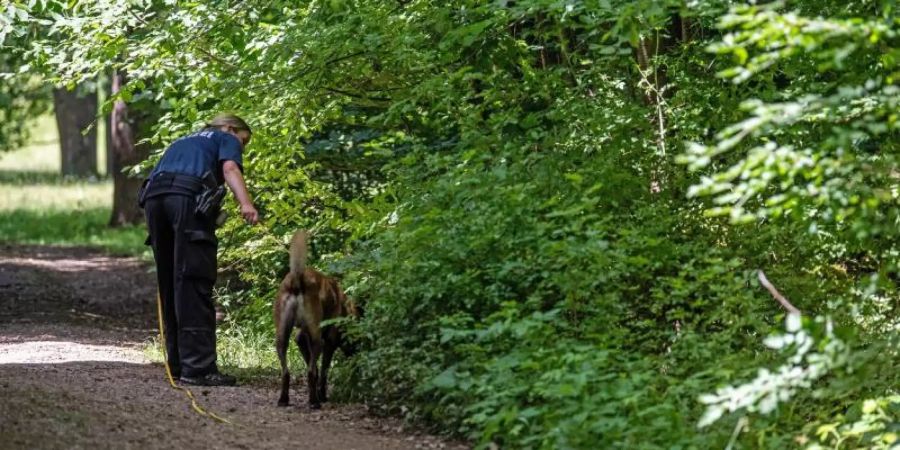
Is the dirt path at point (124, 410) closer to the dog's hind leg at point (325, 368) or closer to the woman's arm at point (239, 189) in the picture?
the dog's hind leg at point (325, 368)

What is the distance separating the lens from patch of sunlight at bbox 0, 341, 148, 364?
10.5 metres

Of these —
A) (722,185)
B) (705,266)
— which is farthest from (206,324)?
(722,185)

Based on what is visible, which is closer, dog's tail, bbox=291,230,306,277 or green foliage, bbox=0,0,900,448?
green foliage, bbox=0,0,900,448


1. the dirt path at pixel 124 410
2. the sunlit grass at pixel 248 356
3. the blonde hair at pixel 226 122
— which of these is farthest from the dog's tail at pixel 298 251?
the sunlit grass at pixel 248 356

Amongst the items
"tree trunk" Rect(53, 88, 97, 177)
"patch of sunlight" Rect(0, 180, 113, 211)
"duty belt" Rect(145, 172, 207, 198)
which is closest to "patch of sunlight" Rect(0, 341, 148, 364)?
"duty belt" Rect(145, 172, 207, 198)

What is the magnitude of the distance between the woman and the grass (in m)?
13.6

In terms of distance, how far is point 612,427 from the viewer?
6.24m

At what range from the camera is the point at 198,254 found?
9.43 metres

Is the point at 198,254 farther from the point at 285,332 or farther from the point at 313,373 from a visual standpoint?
the point at 313,373

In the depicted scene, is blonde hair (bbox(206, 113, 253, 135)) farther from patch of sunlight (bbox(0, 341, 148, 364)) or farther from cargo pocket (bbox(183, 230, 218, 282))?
patch of sunlight (bbox(0, 341, 148, 364))

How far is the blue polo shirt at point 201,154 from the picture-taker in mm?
9469

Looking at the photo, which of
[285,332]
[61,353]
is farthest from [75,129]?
[285,332]

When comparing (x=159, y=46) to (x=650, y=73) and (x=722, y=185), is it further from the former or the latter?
(x=722, y=185)

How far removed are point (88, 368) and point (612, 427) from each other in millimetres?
4968
